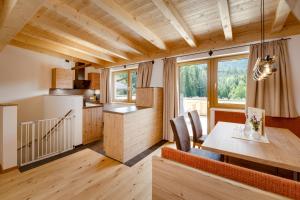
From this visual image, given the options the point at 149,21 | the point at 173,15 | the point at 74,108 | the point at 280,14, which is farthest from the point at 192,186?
the point at 74,108

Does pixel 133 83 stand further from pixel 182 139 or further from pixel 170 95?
pixel 182 139

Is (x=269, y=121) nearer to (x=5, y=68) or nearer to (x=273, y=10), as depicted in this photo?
(x=273, y=10)

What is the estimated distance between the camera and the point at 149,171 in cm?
244

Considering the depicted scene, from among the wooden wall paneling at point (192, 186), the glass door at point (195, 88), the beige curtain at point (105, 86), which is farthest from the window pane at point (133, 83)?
the wooden wall paneling at point (192, 186)

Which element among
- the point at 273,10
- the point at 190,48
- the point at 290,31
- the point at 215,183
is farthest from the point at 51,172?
the point at 290,31

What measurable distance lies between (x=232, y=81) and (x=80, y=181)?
139 inches

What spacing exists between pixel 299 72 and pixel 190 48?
81.1 inches

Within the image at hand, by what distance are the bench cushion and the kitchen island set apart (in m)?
1.68

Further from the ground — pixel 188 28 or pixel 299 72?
pixel 188 28

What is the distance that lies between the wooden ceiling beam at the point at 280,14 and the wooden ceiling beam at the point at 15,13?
289cm

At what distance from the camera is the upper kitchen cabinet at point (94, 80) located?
222 inches

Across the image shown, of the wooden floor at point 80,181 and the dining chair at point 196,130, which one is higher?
the dining chair at point 196,130

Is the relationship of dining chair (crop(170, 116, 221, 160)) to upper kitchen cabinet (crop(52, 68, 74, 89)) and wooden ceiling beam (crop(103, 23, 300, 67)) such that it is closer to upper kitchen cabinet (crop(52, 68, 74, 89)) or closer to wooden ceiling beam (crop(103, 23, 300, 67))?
wooden ceiling beam (crop(103, 23, 300, 67))

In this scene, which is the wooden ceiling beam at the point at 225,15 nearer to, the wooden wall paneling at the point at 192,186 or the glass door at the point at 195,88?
the glass door at the point at 195,88
